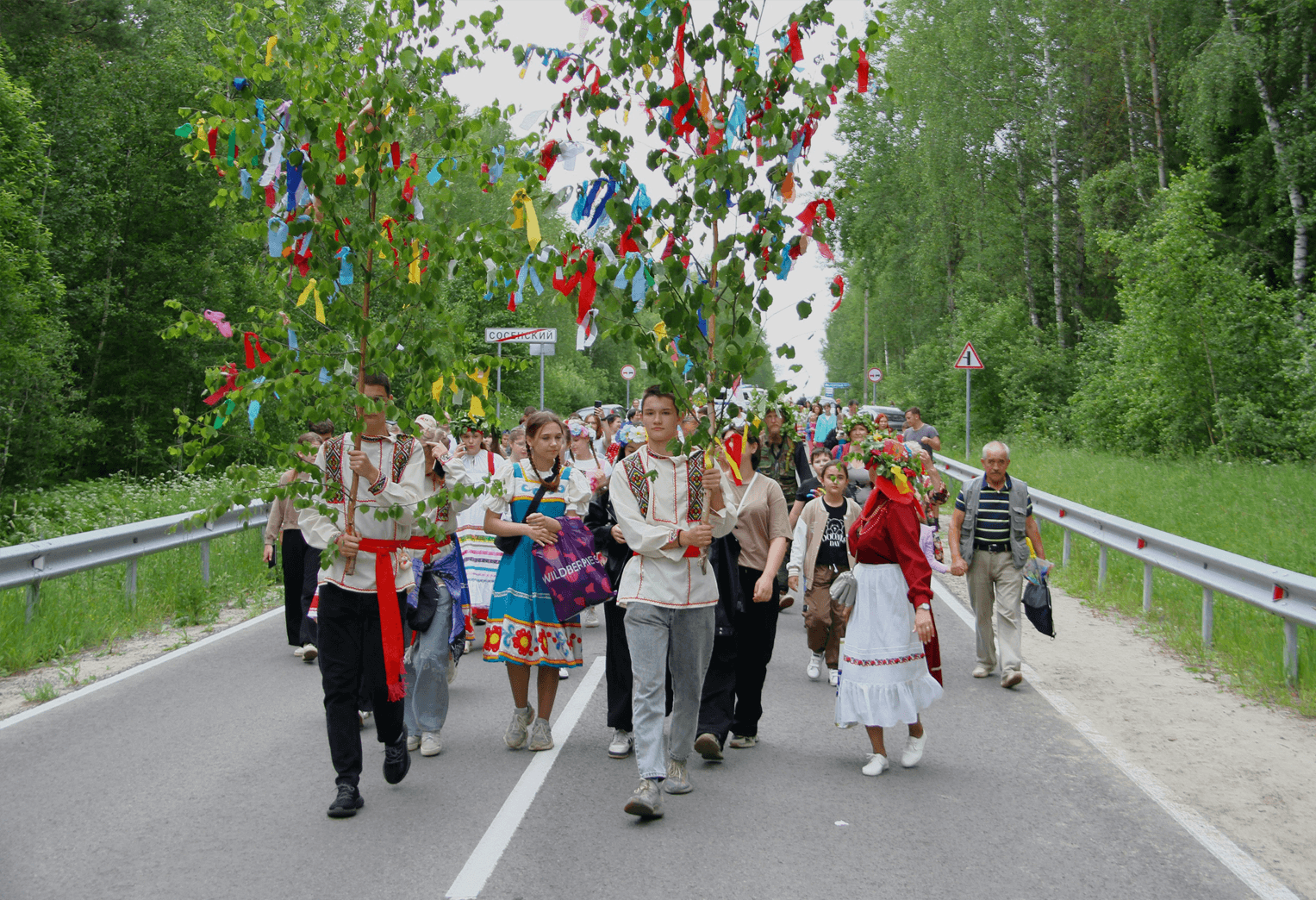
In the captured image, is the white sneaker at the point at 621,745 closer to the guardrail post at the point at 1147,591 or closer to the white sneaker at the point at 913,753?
the white sneaker at the point at 913,753

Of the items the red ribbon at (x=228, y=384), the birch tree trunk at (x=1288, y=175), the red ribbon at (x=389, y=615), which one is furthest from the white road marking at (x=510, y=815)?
the birch tree trunk at (x=1288, y=175)

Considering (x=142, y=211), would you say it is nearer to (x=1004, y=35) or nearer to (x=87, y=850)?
(x=1004, y=35)

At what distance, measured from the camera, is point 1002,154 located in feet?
124

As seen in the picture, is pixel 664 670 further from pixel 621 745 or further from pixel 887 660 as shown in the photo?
pixel 887 660

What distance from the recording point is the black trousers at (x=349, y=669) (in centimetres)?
561

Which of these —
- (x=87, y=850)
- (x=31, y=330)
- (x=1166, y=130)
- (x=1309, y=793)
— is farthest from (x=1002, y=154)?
(x=87, y=850)

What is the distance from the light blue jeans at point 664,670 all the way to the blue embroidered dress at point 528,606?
0.99 m

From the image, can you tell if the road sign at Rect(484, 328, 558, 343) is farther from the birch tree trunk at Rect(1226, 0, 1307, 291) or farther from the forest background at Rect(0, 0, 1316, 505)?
the birch tree trunk at Rect(1226, 0, 1307, 291)

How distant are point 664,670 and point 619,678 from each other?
1.18m

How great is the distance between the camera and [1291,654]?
8.44m

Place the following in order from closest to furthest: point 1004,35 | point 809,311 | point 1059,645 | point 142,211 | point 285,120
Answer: point 809,311, point 285,120, point 1059,645, point 142,211, point 1004,35

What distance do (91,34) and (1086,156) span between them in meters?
27.5

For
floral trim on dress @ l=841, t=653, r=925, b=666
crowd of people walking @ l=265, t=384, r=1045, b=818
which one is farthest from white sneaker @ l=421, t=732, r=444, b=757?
floral trim on dress @ l=841, t=653, r=925, b=666

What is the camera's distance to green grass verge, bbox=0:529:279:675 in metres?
9.38
